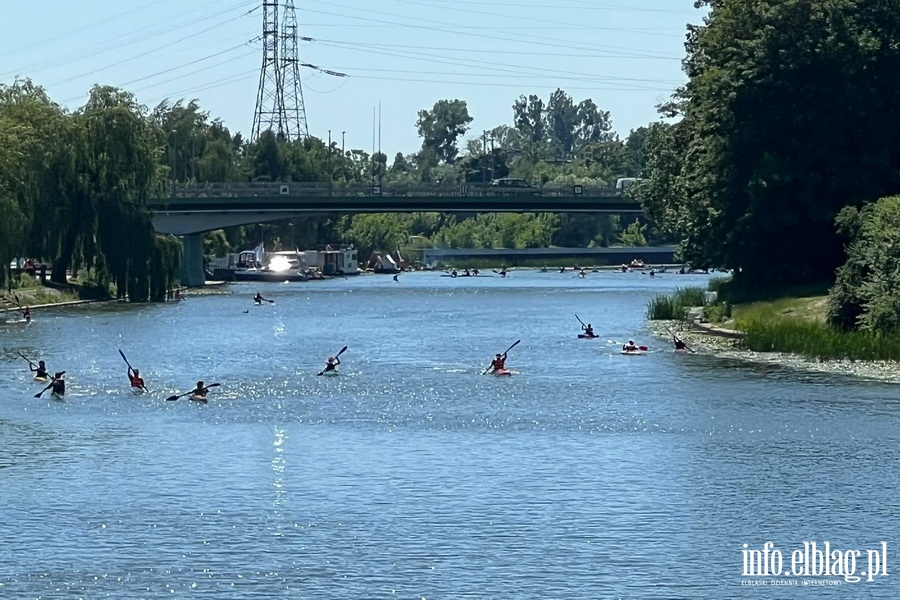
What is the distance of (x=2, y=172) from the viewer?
93938 millimetres

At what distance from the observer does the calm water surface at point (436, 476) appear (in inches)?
1184

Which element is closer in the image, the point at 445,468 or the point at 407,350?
the point at 445,468

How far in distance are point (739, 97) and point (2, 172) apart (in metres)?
40.3

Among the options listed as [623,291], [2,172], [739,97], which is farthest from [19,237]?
[623,291]

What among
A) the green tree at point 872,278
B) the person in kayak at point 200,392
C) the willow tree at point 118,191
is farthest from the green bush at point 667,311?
the person in kayak at point 200,392

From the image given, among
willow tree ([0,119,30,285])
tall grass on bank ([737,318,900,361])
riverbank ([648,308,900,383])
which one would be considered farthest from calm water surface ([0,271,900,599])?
willow tree ([0,119,30,285])

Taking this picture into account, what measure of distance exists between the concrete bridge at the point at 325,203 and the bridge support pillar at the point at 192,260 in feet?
0.28

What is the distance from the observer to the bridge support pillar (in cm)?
14725

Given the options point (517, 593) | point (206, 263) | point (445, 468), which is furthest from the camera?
point (206, 263)

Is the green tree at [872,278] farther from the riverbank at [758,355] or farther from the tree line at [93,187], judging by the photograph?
the tree line at [93,187]

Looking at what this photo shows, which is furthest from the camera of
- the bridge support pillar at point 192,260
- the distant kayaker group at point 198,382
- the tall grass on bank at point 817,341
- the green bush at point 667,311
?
the bridge support pillar at point 192,260

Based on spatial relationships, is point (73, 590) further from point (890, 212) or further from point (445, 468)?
point (890, 212)

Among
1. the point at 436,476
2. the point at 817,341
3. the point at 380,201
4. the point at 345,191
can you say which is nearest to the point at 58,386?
the point at 436,476

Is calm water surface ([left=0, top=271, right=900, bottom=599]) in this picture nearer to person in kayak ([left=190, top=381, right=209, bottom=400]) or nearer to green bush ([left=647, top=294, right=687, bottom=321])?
person in kayak ([left=190, top=381, right=209, bottom=400])
